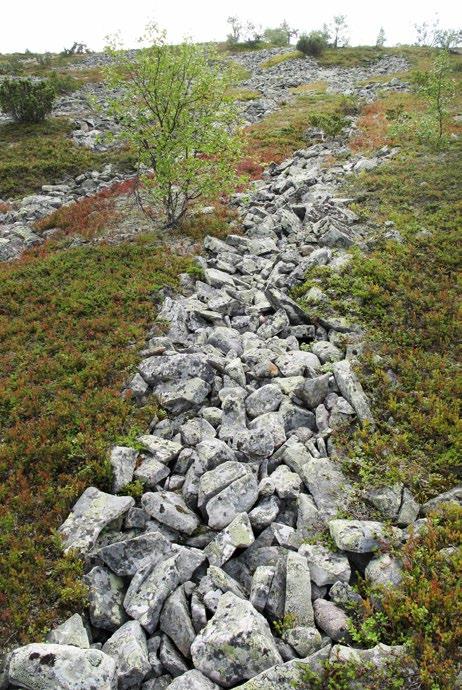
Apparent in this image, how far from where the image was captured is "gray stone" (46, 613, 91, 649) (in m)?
6.44

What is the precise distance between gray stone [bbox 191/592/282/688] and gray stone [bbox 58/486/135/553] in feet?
8.48

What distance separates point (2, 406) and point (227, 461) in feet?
19.8

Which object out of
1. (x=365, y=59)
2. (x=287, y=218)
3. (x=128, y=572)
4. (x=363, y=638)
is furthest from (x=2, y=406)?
(x=365, y=59)

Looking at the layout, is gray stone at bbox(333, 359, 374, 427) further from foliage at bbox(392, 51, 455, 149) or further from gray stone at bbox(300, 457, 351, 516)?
foliage at bbox(392, 51, 455, 149)

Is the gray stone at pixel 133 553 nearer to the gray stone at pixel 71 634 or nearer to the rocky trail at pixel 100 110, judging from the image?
the gray stone at pixel 71 634

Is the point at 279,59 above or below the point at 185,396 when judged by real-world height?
above

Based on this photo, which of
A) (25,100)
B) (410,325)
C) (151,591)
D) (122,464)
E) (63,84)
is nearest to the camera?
(151,591)

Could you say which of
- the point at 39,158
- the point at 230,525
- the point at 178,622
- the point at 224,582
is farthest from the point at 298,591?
the point at 39,158

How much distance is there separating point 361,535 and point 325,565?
78cm

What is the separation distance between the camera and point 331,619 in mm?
6539

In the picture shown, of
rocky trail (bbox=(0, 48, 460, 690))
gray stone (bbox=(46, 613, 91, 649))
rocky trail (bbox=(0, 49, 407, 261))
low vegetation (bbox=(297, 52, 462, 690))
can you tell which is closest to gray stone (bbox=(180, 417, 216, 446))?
rocky trail (bbox=(0, 48, 460, 690))

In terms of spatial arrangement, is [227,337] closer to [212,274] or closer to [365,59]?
[212,274]

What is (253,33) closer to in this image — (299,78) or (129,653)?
(299,78)

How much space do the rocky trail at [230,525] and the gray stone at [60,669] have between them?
0.02 metres
